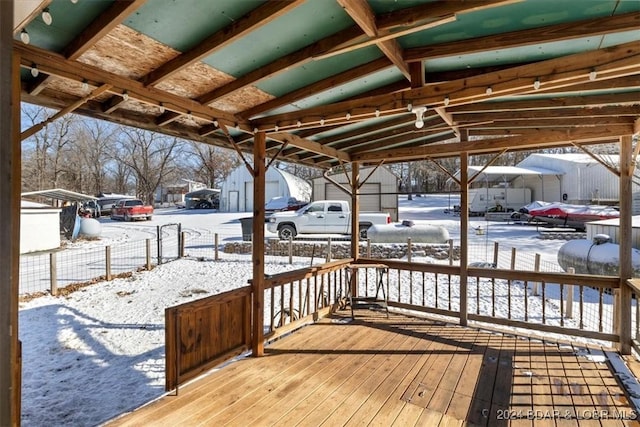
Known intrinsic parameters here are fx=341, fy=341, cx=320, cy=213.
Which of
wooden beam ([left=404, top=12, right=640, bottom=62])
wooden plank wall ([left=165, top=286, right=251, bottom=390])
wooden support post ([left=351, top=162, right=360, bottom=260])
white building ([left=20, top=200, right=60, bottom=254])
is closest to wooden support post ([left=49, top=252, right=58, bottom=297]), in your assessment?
white building ([left=20, top=200, right=60, bottom=254])

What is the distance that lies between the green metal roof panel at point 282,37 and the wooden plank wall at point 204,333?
78.0 inches

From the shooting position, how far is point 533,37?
6.71ft

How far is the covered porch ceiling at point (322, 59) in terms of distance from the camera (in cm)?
182

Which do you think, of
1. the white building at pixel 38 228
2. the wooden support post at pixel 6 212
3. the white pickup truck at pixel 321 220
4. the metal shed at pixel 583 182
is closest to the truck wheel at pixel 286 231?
the white pickup truck at pixel 321 220

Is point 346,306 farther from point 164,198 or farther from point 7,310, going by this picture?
point 164,198

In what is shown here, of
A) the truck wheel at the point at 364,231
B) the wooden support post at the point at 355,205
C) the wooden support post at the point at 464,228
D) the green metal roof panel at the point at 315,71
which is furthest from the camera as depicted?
the truck wheel at the point at 364,231

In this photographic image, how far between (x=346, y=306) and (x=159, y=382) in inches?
110

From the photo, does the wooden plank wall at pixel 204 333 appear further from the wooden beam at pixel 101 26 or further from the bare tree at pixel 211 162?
the bare tree at pixel 211 162

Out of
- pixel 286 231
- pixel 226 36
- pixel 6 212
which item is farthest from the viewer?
pixel 286 231

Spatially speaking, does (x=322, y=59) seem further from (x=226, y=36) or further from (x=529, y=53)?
(x=529, y=53)

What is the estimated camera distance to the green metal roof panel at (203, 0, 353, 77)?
1913mm

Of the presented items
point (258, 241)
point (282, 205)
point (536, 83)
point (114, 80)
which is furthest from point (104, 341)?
point (282, 205)

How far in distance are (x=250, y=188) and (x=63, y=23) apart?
21.8m

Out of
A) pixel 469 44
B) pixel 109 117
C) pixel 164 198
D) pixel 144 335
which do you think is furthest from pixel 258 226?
pixel 164 198
